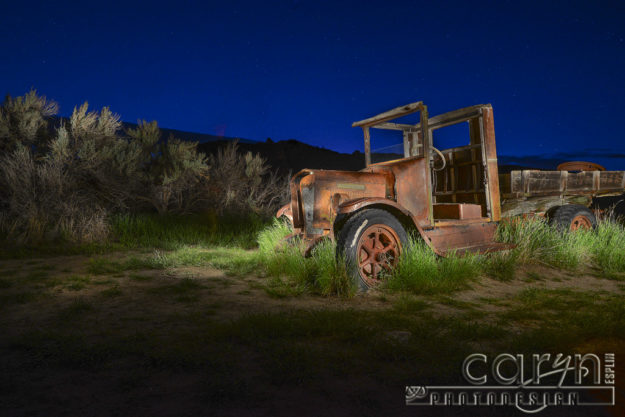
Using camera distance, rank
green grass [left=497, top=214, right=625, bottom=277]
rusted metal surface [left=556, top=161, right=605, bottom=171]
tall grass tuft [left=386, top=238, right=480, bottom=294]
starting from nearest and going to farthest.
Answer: tall grass tuft [left=386, top=238, right=480, bottom=294]
green grass [left=497, top=214, right=625, bottom=277]
rusted metal surface [left=556, top=161, right=605, bottom=171]

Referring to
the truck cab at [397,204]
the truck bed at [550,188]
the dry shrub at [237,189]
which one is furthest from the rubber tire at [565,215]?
the dry shrub at [237,189]

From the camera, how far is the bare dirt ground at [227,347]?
201cm

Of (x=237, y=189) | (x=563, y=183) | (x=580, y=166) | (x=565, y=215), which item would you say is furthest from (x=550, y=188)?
(x=237, y=189)

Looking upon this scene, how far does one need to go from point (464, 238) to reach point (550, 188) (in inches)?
92.7

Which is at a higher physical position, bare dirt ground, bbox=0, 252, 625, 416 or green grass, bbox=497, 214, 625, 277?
green grass, bbox=497, 214, 625, 277

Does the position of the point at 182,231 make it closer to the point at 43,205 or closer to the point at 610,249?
the point at 43,205

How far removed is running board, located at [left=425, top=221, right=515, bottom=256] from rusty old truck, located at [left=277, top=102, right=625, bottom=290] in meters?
0.01

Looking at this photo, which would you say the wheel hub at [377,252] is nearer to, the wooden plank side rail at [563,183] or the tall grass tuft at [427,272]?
the tall grass tuft at [427,272]

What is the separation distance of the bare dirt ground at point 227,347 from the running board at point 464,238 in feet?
2.93

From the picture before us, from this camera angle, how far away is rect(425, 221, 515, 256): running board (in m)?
5.59

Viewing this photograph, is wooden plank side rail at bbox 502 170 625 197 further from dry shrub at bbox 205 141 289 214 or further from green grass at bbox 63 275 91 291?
dry shrub at bbox 205 141 289 214

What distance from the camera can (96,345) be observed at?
276cm

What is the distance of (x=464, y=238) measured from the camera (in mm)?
5934

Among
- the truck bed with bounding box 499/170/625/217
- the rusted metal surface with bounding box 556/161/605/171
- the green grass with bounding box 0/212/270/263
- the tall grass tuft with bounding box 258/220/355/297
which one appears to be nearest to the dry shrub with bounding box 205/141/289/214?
the green grass with bounding box 0/212/270/263
